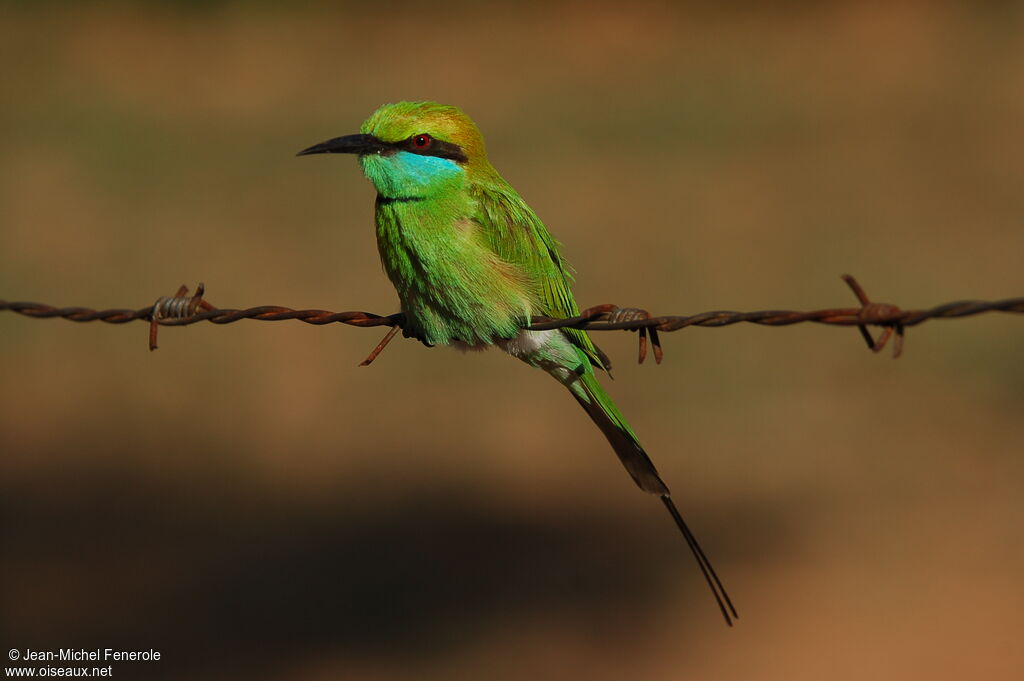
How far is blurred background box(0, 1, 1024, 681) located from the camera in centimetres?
498

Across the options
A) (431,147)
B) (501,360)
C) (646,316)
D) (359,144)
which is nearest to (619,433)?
(646,316)

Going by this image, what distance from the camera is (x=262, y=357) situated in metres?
7.23

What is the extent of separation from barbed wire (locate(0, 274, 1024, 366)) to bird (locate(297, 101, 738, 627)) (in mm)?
87

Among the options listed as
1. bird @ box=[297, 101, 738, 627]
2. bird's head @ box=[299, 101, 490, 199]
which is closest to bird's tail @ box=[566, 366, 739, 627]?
bird @ box=[297, 101, 738, 627]

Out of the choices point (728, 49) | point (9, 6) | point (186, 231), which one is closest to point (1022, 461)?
point (186, 231)

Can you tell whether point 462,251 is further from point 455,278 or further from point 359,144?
point 359,144

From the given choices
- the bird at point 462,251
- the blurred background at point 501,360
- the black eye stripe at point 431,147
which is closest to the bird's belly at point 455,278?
the bird at point 462,251

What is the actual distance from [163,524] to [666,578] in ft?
7.38

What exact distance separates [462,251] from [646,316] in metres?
0.80

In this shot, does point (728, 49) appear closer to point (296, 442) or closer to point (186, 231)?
point (186, 231)

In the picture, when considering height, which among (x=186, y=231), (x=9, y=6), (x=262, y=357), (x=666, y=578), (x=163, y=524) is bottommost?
(x=666, y=578)

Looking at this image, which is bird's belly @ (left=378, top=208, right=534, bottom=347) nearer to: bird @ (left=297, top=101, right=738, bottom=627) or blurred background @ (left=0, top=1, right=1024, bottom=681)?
bird @ (left=297, top=101, right=738, bottom=627)

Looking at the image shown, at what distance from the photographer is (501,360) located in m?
7.36

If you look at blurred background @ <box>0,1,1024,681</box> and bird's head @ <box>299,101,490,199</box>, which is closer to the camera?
bird's head @ <box>299,101,490,199</box>
